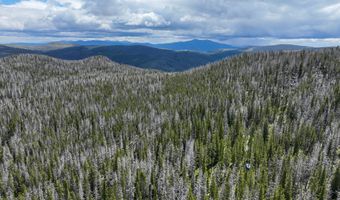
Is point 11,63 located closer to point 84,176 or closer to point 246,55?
point 246,55

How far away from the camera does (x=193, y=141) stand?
2712cm

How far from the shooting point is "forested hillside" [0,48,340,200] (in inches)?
770

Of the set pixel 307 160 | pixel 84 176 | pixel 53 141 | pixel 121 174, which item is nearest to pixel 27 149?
pixel 53 141

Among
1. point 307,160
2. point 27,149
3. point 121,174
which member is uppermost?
point 307,160

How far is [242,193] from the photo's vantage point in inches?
678

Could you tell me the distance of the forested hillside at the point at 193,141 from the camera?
64.1 ft

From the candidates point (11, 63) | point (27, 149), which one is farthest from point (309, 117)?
point (11, 63)

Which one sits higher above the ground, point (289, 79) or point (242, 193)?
point (289, 79)

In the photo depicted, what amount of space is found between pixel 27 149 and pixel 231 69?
53.3 m

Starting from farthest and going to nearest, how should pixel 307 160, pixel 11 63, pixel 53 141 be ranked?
1. pixel 11 63
2. pixel 53 141
3. pixel 307 160

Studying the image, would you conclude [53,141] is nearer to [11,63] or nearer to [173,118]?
[173,118]

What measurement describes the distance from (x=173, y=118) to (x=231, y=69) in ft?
124

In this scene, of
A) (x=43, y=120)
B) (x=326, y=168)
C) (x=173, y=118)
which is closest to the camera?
(x=326, y=168)

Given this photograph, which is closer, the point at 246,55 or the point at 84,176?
the point at 84,176
